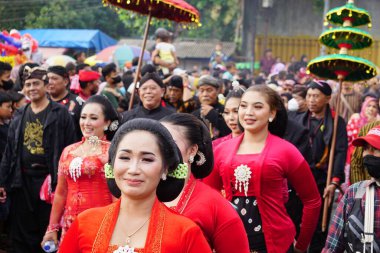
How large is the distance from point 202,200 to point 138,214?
823mm

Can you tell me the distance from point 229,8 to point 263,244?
92.3 feet

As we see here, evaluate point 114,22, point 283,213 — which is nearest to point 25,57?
point 283,213

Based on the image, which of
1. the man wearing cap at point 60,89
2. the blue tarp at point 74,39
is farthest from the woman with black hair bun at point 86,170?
the blue tarp at point 74,39

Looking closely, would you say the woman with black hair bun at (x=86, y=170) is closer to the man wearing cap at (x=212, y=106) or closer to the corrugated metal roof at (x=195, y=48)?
the man wearing cap at (x=212, y=106)

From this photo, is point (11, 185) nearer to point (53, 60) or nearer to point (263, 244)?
point (263, 244)

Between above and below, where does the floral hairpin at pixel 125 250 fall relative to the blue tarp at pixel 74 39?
below

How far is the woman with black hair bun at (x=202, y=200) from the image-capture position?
4.21 metres

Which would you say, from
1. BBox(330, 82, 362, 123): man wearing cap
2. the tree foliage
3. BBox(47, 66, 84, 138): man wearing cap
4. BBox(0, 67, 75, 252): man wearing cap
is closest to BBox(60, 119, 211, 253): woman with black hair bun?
BBox(0, 67, 75, 252): man wearing cap

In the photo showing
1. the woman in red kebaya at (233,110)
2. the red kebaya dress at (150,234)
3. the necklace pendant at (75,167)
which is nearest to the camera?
the red kebaya dress at (150,234)

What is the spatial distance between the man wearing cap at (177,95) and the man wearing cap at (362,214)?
17.3 feet

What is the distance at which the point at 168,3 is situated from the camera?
905 centimetres

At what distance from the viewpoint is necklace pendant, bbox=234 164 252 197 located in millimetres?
5844

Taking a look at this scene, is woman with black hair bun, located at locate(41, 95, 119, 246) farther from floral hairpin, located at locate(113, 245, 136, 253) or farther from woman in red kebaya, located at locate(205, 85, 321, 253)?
floral hairpin, located at locate(113, 245, 136, 253)

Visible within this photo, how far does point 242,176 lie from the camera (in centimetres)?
584
